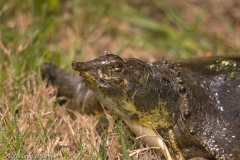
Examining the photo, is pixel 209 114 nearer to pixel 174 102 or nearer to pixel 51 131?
pixel 174 102

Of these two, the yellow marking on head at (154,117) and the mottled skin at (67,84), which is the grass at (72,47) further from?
the yellow marking on head at (154,117)

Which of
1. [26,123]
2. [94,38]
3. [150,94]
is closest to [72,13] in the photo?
[94,38]

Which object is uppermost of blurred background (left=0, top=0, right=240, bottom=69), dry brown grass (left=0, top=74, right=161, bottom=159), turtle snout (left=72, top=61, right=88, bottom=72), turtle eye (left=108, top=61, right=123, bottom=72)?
blurred background (left=0, top=0, right=240, bottom=69)

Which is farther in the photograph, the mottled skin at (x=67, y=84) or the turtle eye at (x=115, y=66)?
the mottled skin at (x=67, y=84)

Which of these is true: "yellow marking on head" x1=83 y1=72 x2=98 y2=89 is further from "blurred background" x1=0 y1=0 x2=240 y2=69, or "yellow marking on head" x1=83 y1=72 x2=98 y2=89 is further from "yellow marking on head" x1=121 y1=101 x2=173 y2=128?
"blurred background" x1=0 y1=0 x2=240 y2=69

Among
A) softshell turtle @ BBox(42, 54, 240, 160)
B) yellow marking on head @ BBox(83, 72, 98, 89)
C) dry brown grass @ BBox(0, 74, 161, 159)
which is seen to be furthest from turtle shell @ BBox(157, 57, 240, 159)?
yellow marking on head @ BBox(83, 72, 98, 89)

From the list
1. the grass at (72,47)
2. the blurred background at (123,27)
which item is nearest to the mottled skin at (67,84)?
the grass at (72,47)
